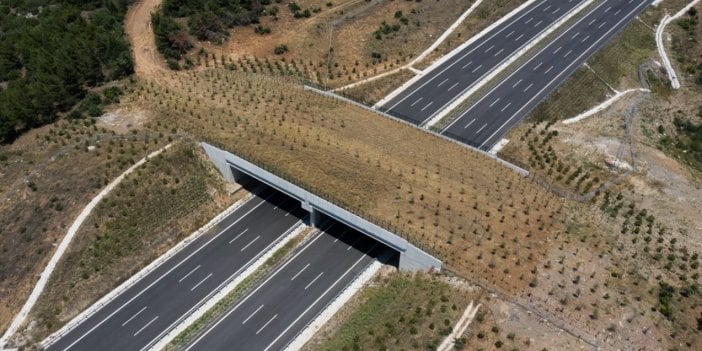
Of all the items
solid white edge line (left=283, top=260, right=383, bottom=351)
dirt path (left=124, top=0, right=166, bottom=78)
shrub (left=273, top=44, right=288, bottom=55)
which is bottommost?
solid white edge line (left=283, top=260, right=383, bottom=351)

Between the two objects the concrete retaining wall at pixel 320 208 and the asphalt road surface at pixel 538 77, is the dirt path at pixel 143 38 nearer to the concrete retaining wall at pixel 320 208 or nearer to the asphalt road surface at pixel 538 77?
the concrete retaining wall at pixel 320 208

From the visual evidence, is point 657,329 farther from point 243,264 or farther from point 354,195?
point 243,264

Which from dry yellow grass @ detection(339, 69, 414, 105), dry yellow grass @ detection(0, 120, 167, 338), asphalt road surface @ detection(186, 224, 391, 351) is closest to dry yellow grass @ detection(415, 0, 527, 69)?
dry yellow grass @ detection(339, 69, 414, 105)

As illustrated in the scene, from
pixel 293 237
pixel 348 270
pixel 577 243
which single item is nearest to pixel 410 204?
pixel 348 270

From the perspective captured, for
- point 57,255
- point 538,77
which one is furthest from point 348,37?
point 57,255

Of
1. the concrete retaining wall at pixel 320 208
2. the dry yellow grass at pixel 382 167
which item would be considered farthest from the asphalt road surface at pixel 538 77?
the concrete retaining wall at pixel 320 208

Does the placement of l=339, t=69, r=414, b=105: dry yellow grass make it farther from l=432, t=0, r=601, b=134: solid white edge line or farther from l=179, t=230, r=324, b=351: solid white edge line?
l=179, t=230, r=324, b=351: solid white edge line

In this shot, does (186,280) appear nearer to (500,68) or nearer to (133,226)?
(133,226)
